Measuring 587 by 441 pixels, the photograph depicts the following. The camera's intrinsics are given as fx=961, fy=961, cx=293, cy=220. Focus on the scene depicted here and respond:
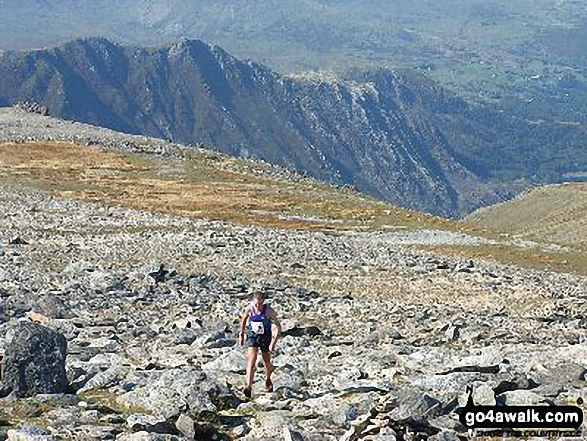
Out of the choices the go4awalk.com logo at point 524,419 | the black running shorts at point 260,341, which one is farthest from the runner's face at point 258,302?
the go4awalk.com logo at point 524,419

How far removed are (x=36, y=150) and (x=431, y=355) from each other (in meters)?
66.9

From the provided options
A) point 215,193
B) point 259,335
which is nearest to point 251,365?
point 259,335

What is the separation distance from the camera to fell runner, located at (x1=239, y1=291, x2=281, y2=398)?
794 inches

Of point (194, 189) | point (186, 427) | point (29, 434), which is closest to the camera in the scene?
point (29, 434)

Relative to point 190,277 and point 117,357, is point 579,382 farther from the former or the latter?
point 190,277

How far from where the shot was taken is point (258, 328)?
20.9 m

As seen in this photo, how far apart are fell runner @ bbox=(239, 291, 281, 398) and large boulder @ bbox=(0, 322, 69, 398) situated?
150 inches

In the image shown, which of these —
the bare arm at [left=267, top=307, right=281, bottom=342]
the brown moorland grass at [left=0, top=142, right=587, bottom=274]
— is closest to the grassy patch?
the brown moorland grass at [left=0, top=142, right=587, bottom=274]

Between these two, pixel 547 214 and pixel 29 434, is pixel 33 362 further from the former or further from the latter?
pixel 547 214

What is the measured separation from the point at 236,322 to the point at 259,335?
9335mm

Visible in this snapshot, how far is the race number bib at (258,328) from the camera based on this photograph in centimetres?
2081

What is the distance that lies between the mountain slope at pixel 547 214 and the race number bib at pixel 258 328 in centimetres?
9850

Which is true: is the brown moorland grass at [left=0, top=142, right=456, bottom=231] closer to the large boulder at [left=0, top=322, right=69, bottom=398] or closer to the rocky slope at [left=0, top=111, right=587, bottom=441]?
the rocky slope at [left=0, top=111, right=587, bottom=441]

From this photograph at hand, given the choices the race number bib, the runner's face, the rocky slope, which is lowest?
the rocky slope
